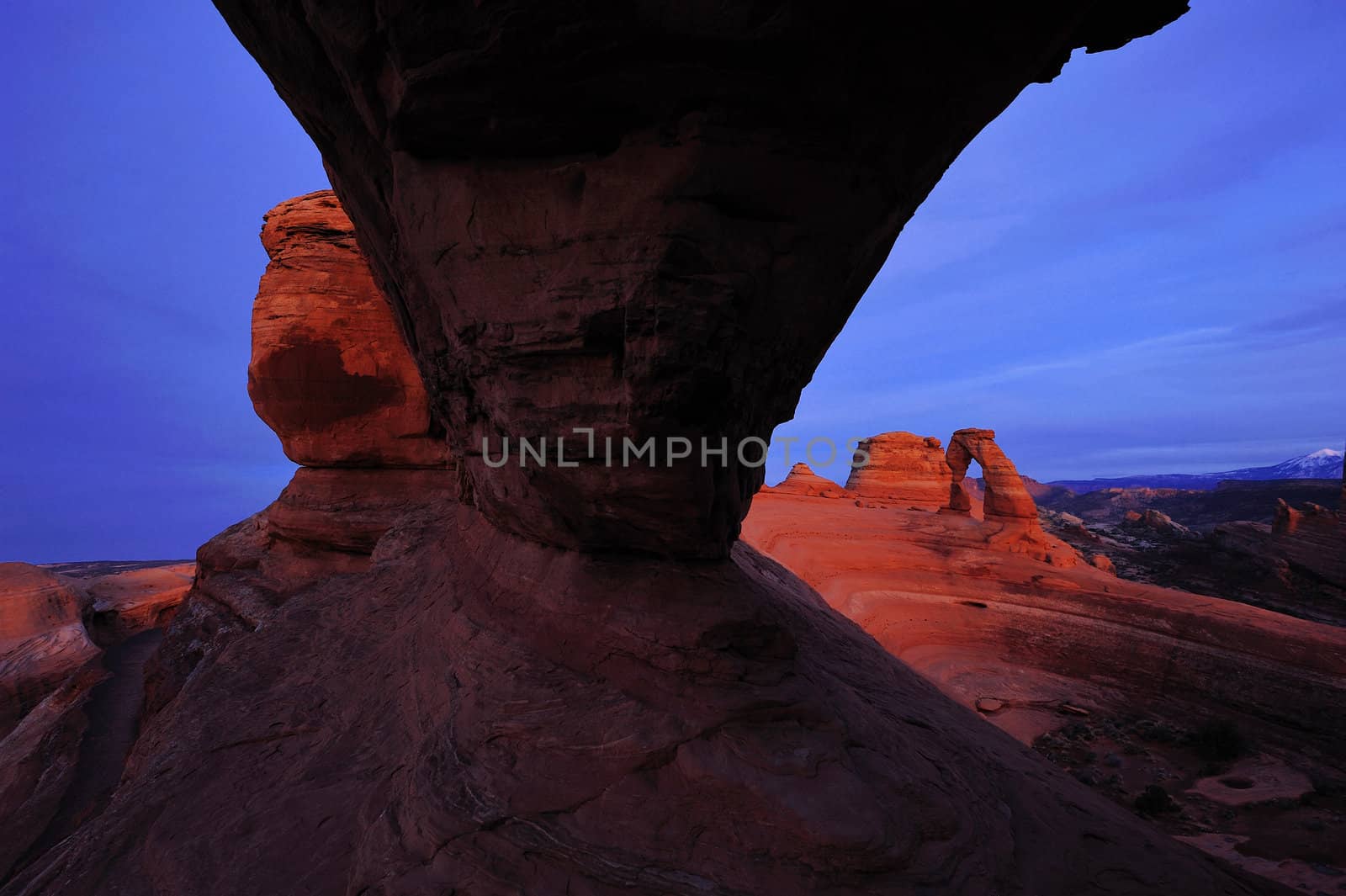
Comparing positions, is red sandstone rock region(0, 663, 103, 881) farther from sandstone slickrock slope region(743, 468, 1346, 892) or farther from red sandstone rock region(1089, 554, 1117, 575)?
red sandstone rock region(1089, 554, 1117, 575)

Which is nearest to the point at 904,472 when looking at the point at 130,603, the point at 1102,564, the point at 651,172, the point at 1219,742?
the point at 1102,564

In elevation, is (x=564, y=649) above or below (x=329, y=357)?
below

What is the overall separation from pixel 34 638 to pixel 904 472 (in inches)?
1362

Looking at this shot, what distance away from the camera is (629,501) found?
2.89 meters

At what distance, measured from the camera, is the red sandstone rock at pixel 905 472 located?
30969 millimetres

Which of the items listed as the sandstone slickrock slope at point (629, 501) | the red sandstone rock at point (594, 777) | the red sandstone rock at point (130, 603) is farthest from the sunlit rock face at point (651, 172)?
the red sandstone rock at point (130, 603)

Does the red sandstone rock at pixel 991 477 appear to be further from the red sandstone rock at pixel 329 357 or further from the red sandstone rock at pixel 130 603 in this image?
the red sandstone rock at pixel 130 603

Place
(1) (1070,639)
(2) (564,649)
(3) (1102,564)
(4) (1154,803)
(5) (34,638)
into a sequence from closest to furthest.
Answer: (2) (564,649)
(4) (1154,803)
(5) (34,638)
(1) (1070,639)
(3) (1102,564)

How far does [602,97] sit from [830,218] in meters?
1.33

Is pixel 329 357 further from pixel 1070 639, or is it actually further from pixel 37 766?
pixel 1070 639

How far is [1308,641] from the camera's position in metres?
9.33

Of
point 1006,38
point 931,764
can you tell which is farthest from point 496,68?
point 931,764

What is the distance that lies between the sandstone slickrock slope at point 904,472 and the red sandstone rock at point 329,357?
88.6ft

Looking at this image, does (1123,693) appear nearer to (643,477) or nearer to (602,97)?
(643,477)
